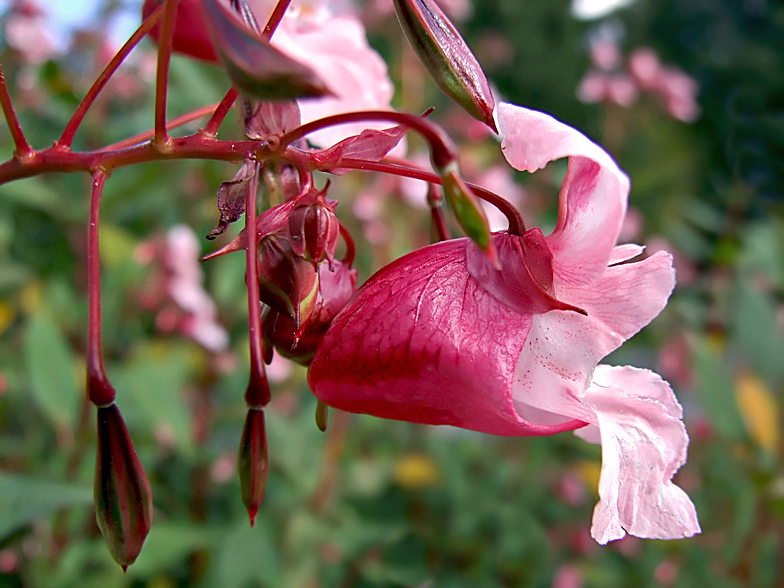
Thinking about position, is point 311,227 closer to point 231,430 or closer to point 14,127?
point 14,127

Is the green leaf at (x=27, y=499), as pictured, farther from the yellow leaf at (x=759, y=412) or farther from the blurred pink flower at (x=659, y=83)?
the blurred pink flower at (x=659, y=83)

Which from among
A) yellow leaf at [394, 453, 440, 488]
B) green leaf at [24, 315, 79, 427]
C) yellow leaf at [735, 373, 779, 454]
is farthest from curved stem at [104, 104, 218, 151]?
yellow leaf at [735, 373, 779, 454]

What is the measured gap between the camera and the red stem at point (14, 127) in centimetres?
20

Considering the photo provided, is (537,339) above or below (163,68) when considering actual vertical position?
below

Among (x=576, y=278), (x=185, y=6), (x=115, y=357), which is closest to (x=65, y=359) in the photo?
(x=115, y=357)

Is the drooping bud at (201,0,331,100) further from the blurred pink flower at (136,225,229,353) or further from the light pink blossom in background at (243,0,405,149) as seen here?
the blurred pink flower at (136,225,229,353)

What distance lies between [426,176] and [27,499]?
323 millimetres

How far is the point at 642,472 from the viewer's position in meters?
0.20

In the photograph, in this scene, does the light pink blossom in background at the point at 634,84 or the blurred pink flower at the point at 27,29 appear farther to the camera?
the light pink blossom in background at the point at 634,84

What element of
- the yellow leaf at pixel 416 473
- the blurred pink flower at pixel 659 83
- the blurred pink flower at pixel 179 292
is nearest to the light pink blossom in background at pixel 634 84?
the blurred pink flower at pixel 659 83

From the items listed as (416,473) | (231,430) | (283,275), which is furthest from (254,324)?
(416,473)

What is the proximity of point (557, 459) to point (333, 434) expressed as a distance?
781mm

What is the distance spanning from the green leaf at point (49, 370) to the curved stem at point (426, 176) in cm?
51

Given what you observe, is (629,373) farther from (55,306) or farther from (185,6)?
(55,306)
